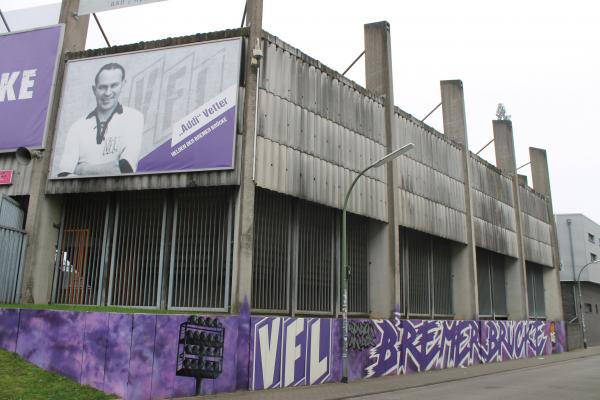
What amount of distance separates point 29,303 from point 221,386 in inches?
260

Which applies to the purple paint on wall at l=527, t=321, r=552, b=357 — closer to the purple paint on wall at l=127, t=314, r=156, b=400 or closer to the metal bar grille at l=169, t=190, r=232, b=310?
the metal bar grille at l=169, t=190, r=232, b=310

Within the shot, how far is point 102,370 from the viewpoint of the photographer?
1180 centimetres

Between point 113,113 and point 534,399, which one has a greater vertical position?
point 113,113

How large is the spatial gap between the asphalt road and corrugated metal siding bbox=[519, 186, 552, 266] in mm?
14334

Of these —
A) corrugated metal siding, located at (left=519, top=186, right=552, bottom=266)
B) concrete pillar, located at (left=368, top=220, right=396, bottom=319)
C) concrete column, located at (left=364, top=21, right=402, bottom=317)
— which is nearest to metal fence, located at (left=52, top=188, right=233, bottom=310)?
concrete pillar, located at (left=368, top=220, right=396, bottom=319)

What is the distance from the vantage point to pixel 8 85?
1723 centimetres

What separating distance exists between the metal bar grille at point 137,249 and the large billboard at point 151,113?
132 cm

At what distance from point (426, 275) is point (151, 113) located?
1495 centimetres

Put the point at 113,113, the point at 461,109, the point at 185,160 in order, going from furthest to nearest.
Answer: the point at 461,109, the point at 113,113, the point at 185,160

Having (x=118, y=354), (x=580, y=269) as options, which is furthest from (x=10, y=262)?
(x=580, y=269)

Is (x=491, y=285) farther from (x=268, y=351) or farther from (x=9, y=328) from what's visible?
(x=9, y=328)

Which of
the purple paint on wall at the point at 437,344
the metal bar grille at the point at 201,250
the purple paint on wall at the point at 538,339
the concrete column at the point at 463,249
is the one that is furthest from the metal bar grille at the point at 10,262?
the purple paint on wall at the point at 538,339

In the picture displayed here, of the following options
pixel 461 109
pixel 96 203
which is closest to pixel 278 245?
pixel 96 203

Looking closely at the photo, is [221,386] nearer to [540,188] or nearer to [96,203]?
[96,203]
